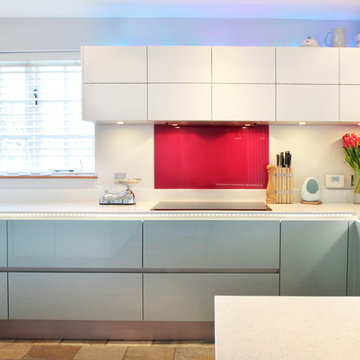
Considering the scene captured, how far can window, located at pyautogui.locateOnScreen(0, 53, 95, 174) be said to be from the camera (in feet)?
10.7

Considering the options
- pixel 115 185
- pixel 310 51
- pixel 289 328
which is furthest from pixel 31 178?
pixel 289 328

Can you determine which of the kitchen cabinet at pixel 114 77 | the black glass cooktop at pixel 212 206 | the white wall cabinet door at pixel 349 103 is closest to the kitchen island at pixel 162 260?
the black glass cooktop at pixel 212 206

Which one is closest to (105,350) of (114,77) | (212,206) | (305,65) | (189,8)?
(212,206)

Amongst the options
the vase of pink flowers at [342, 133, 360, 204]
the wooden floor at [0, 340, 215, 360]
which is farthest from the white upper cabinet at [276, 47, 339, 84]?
the wooden floor at [0, 340, 215, 360]

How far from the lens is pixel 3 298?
262 centimetres

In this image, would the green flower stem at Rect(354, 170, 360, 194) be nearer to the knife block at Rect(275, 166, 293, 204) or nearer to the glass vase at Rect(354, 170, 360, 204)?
the glass vase at Rect(354, 170, 360, 204)

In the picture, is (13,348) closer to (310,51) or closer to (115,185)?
(115,185)

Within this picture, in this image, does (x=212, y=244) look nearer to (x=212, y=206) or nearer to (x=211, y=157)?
(x=212, y=206)

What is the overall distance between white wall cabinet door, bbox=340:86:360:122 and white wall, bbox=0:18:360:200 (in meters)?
0.33

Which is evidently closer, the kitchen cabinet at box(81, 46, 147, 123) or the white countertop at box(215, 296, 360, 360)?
the white countertop at box(215, 296, 360, 360)

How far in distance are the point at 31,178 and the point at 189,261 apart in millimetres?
1590

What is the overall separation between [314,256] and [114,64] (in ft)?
6.46

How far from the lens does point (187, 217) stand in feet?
8.52

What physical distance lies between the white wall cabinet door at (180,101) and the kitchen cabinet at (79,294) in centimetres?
119
